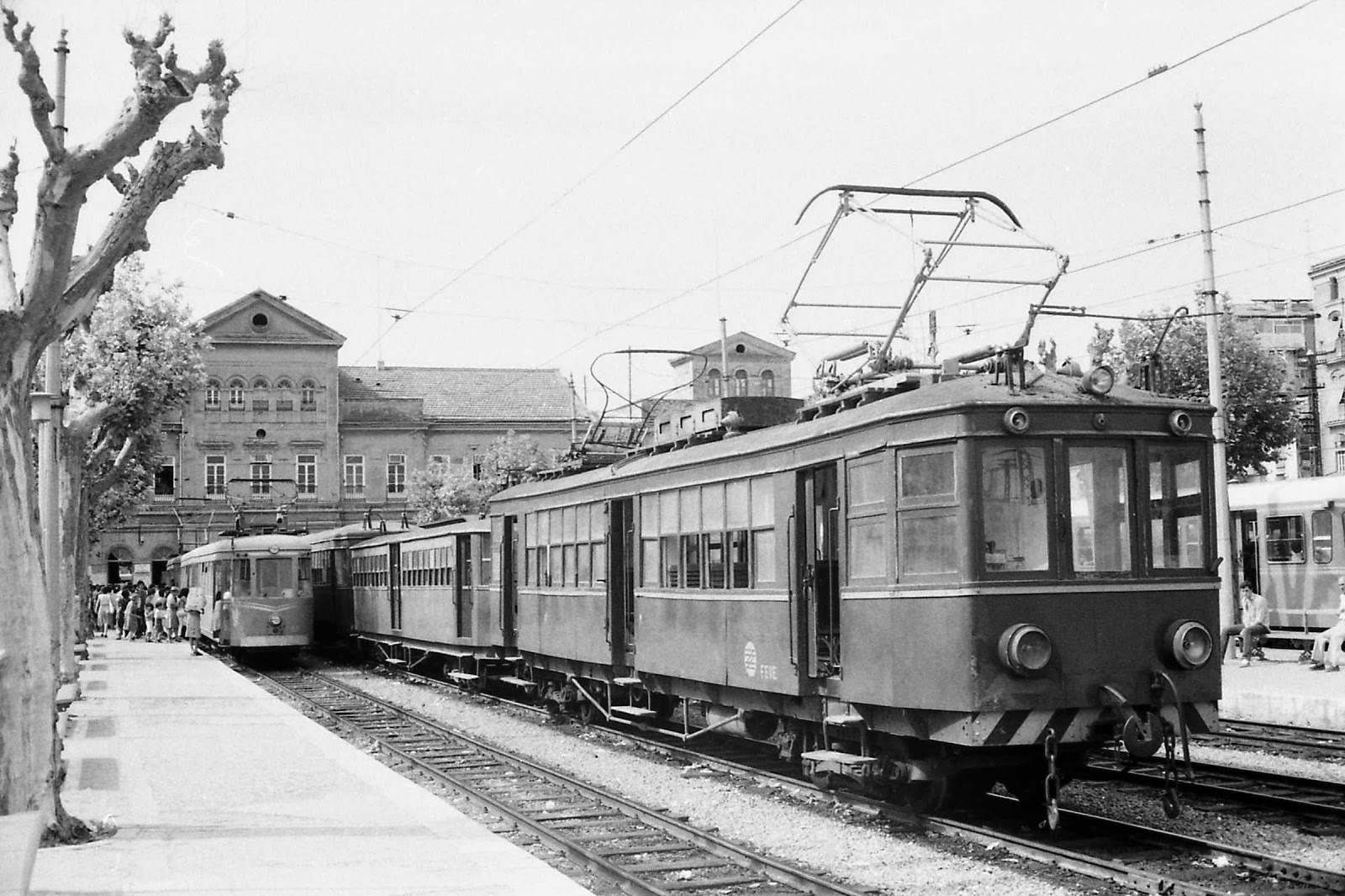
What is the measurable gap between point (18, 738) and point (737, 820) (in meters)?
5.13

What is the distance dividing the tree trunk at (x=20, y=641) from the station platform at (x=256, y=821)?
54 cm

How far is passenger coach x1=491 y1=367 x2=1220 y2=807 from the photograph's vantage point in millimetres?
9625

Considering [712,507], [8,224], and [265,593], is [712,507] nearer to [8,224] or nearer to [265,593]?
[8,224]

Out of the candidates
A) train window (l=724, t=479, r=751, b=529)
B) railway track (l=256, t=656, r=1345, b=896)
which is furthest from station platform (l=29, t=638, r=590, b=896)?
train window (l=724, t=479, r=751, b=529)

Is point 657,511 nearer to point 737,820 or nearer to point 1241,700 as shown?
point 737,820

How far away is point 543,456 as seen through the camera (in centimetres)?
6656

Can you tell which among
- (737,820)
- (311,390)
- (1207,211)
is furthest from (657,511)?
(311,390)

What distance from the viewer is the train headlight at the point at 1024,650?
9.44 meters

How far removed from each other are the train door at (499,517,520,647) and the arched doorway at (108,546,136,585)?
2004 inches

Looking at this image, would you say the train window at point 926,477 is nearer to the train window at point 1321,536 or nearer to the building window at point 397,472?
the train window at point 1321,536

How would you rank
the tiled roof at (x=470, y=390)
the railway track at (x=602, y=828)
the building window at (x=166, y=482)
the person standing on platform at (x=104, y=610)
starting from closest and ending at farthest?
the railway track at (x=602, y=828) < the person standing on platform at (x=104, y=610) < the building window at (x=166, y=482) < the tiled roof at (x=470, y=390)

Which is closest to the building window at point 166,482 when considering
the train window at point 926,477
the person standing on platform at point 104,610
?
the person standing on platform at point 104,610

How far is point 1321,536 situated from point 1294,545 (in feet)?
2.09

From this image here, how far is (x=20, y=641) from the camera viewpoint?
9.38 m
